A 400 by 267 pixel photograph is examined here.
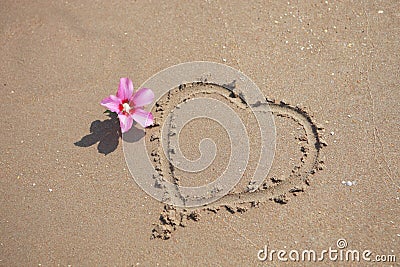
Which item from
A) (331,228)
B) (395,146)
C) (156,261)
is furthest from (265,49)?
(156,261)

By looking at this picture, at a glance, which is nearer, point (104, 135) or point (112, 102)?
point (112, 102)

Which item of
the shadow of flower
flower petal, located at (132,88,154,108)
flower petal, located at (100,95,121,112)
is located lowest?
the shadow of flower

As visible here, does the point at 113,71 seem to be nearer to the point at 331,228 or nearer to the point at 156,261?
the point at 156,261

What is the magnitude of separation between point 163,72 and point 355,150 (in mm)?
1034

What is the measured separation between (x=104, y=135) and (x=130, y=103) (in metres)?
0.22

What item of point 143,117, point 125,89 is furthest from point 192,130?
point 125,89

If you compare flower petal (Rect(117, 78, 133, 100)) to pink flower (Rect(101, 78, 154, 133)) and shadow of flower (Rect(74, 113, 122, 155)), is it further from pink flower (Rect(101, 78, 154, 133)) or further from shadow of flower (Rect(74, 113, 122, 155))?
shadow of flower (Rect(74, 113, 122, 155))

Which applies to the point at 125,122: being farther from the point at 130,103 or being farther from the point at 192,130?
the point at 192,130

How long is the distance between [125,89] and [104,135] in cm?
26

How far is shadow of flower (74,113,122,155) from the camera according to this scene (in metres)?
2.07

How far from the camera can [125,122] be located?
6.57 ft

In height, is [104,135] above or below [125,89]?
below

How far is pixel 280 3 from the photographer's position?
2340 millimetres

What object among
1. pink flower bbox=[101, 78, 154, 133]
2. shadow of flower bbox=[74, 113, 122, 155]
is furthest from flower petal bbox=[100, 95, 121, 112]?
shadow of flower bbox=[74, 113, 122, 155]
